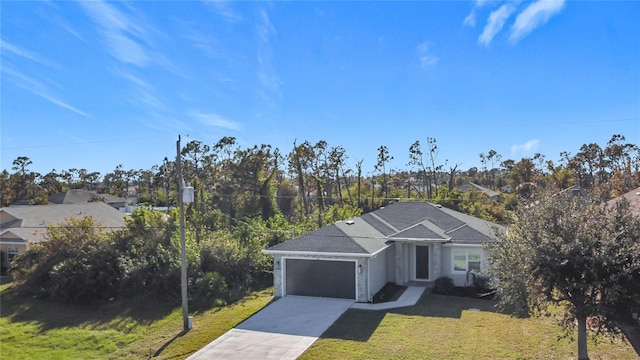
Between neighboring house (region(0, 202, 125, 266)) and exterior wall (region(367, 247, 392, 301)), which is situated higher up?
neighboring house (region(0, 202, 125, 266))

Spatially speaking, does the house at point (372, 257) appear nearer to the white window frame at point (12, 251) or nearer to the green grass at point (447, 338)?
the green grass at point (447, 338)

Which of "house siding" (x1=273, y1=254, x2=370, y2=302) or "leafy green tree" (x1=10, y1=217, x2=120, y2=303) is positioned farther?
"leafy green tree" (x1=10, y1=217, x2=120, y2=303)

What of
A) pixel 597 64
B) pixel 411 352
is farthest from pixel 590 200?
pixel 597 64

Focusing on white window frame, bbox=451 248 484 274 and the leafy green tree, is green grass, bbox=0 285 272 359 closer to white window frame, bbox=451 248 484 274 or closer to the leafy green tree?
the leafy green tree

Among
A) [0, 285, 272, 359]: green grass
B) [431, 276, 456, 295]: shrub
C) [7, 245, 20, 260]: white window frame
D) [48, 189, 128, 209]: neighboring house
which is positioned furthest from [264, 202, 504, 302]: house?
[48, 189, 128, 209]: neighboring house

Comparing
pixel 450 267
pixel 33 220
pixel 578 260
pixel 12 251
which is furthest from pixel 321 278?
pixel 33 220

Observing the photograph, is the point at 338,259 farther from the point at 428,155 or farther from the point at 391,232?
the point at 428,155
